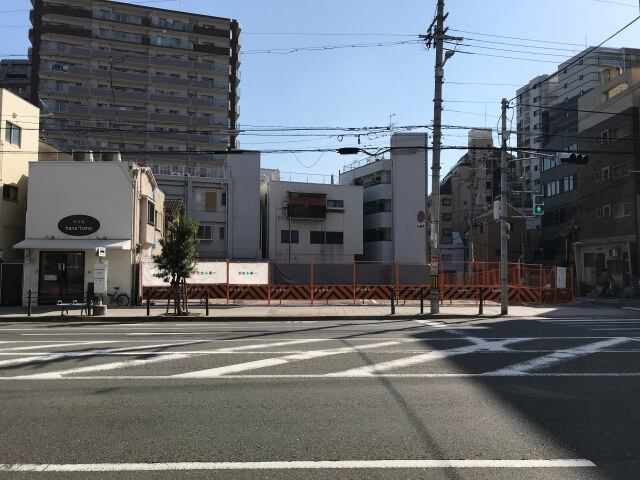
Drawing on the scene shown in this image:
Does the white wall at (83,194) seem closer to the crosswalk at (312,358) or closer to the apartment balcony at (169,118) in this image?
the crosswalk at (312,358)

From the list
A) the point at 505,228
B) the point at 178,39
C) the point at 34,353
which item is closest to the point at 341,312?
the point at 505,228

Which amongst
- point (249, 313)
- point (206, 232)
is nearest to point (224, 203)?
point (206, 232)

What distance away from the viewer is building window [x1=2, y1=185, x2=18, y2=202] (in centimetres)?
2295

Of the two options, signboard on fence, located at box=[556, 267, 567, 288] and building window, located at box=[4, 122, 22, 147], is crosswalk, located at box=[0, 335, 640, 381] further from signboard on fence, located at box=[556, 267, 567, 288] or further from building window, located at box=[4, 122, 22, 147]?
signboard on fence, located at box=[556, 267, 567, 288]

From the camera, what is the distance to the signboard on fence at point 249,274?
2420 cm

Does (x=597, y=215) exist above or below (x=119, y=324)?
above

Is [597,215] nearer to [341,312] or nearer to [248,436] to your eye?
[341,312]

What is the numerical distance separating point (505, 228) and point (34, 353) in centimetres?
1853

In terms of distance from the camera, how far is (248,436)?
5109 mm

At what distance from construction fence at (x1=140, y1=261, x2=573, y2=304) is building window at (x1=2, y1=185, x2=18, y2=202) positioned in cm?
733

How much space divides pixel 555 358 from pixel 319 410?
5.74 meters

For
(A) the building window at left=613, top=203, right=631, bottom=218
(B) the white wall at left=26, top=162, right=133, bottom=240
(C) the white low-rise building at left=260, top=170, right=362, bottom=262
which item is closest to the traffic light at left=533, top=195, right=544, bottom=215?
(B) the white wall at left=26, top=162, right=133, bottom=240

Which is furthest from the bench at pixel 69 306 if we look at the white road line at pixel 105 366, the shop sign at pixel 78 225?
the white road line at pixel 105 366

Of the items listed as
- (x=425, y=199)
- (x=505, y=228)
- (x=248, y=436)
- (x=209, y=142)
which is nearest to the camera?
(x=248, y=436)
